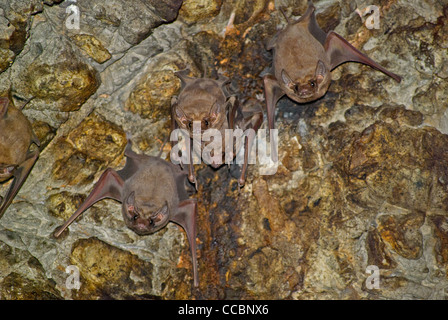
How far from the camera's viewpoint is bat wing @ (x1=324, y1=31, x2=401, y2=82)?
4.56 m

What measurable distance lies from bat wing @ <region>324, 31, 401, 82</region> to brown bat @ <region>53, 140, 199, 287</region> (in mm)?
1865

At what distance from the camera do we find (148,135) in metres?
5.14

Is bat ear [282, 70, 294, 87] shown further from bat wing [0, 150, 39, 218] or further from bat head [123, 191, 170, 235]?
bat wing [0, 150, 39, 218]

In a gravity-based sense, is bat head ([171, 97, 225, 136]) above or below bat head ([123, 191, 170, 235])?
above

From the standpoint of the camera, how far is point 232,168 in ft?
16.6

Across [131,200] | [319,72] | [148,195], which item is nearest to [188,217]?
[148,195]

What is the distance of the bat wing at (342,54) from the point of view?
4.56 meters

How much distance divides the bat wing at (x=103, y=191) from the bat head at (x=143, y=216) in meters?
0.21

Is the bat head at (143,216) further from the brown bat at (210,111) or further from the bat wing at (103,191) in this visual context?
the brown bat at (210,111)

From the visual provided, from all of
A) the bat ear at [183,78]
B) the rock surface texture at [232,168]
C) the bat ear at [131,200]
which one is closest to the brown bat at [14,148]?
the rock surface texture at [232,168]

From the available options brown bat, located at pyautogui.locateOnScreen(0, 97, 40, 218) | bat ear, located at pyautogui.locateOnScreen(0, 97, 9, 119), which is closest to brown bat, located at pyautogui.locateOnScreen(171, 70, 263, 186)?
brown bat, located at pyautogui.locateOnScreen(0, 97, 40, 218)

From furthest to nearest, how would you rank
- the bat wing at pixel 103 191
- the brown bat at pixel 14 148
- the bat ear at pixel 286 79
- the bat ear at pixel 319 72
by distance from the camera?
the bat wing at pixel 103 191
the bat ear at pixel 286 79
the bat ear at pixel 319 72
the brown bat at pixel 14 148

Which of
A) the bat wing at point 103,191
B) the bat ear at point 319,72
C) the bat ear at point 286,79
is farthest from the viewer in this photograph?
the bat wing at point 103,191

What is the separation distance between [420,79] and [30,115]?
148 inches
